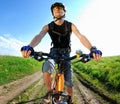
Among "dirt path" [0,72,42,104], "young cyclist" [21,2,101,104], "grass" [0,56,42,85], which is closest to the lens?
"young cyclist" [21,2,101,104]

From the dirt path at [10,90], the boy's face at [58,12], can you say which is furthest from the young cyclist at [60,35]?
the dirt path at [10,90]

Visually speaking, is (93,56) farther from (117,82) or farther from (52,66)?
(117,82)

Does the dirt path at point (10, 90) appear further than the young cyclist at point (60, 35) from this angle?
Yes

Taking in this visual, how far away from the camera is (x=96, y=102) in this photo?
11359 millimetres

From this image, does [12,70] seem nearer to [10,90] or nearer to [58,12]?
→ [10,90]

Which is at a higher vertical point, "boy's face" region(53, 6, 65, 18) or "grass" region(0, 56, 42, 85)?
"boy's face" region(53, 6, 65, 18)

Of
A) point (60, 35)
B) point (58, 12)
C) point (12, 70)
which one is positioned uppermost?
point (58, 12)

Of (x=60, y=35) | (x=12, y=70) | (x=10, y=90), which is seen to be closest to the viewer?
(x=60, y=35)

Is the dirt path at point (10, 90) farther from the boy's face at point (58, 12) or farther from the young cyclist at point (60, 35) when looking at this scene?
the boy's face at point (58, 12)

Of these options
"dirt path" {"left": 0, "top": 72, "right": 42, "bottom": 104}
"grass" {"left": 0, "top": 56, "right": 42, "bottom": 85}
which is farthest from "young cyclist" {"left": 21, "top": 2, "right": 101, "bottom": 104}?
"grass" {"left": 0, "top": 56, "right": 42, "bottom": 85}

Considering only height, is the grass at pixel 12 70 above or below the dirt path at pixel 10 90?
above

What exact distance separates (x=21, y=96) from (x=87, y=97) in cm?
264

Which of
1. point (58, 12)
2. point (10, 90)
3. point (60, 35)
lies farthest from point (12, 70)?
point (58, 12)

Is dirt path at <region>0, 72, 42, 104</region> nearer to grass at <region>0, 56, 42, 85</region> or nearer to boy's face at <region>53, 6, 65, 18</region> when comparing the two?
grass at <region>0, 56, 42, 85</region>
